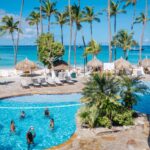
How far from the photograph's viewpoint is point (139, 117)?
1831 centimetres

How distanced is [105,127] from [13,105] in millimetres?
10354

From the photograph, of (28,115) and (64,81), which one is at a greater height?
(64,81)

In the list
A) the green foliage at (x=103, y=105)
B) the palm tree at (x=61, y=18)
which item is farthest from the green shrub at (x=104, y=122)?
the palm tree at (x=61, y=18)

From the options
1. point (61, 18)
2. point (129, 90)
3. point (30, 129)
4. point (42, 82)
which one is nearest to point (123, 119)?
point (129, 90)

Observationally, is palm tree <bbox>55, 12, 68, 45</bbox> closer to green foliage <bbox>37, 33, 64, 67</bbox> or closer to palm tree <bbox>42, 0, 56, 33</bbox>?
palm tree <bbox>42, 0, 56, 33</bbox>

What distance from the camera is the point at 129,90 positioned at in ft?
59.1

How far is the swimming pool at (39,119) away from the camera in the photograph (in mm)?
16781

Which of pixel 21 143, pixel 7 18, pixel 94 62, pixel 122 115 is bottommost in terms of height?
pixel 21 143

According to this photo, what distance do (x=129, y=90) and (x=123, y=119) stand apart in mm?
2037

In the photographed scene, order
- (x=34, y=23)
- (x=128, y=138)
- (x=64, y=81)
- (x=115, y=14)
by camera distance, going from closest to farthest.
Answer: (x=128, y=138)
(x=64, y=81)
(x=115, y=14)
(x=34, y=23)

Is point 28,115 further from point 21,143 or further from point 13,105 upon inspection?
point 21,143

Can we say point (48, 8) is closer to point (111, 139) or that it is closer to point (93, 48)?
point (93, 48)

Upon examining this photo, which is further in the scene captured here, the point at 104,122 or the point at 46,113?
the point at 46,113

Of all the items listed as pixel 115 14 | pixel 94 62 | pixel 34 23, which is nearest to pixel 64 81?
pixel 94 62
